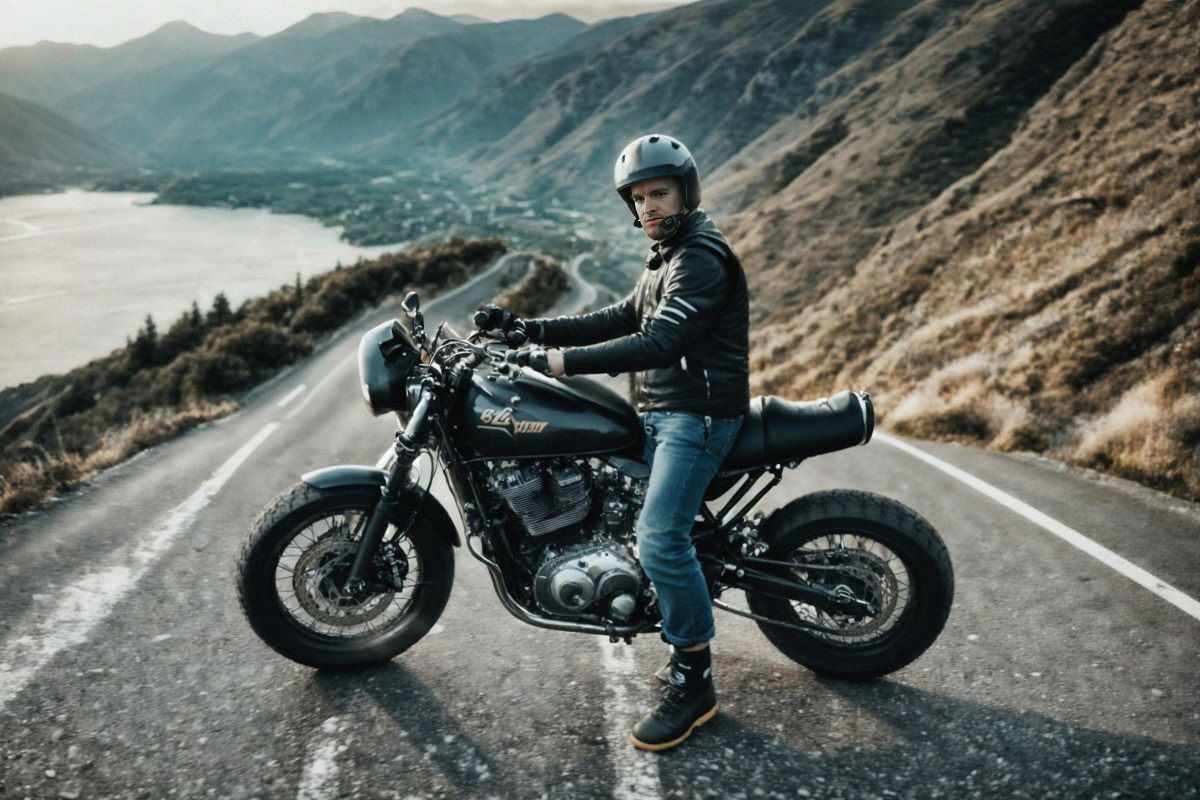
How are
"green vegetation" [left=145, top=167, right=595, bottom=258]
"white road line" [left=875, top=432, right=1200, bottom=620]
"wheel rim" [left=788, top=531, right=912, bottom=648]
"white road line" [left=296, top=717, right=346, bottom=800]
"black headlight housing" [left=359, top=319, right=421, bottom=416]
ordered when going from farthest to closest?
"green vegetation" [left=145, top=167, right=595, bottom=258], "white road line" [left=875, top=432, right=1200, bottom=620], "wheel rim" [left=788, top=531, right=912, bottom=648], "black headlight housing" [left=359, top=319, right=421, bottom=416], "white road line" [left=296, top=717, right=346, bottom=800]

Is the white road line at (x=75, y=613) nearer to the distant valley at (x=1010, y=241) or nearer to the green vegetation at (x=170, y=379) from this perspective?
the green vegetation at (x=170, y=379)

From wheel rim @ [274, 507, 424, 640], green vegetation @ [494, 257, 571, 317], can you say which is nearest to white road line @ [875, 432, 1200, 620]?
wheel rim @ [274, 507, 424, 640]

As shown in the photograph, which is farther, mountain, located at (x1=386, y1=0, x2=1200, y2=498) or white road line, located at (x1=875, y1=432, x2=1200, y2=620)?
mountain, located at (x1=386, y1=0, x2=1200, y2=498)

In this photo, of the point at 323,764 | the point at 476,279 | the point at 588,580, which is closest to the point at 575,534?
the point at 588,580

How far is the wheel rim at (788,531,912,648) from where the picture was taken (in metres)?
3.44

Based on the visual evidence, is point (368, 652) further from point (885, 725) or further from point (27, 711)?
point (885, 725)

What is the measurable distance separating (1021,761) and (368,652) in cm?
291

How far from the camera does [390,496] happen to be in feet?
10.6

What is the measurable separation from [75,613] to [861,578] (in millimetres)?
4169

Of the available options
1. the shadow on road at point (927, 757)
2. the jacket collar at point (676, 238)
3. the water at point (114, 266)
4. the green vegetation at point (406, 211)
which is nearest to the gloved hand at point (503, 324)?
the jacket collar at point (676, 238)

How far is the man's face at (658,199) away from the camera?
10.4ft

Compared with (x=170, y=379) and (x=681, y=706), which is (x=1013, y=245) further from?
(x=170, y=379)

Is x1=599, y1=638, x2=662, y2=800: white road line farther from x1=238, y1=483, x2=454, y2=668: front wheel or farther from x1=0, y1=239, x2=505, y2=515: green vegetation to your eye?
x1=0, y1=239, x2=505, y2=515: green vegetation

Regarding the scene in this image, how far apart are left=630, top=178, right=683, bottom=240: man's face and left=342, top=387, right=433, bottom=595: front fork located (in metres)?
1.23
